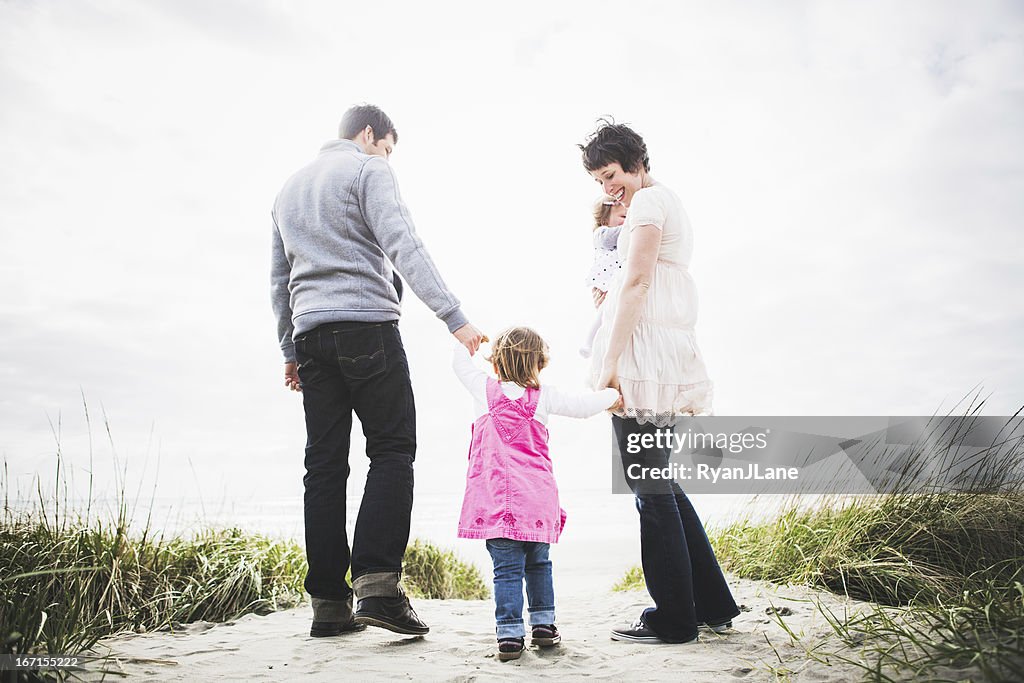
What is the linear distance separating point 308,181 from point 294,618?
2.01 metres

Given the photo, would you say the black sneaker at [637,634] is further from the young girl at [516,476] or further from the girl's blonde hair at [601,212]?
the girl's blonde hair at [601,212]

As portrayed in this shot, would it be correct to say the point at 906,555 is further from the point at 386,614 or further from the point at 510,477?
the point at 386,614

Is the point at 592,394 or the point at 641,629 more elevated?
the point at 592,394

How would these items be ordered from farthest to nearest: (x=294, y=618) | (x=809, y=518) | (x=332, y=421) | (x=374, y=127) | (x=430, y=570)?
1. (x=430, y=570)
2. (x=809, y=518)
3. (x=294, y=618)
4. (x=374, y=127)
5. (x=332, y=421)

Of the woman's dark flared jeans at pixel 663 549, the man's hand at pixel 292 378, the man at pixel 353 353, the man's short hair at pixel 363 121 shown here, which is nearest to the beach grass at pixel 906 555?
the woman's dark flared jeans at pixel 663 549

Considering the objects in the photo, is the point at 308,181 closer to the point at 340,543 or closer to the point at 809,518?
the point at 340,543

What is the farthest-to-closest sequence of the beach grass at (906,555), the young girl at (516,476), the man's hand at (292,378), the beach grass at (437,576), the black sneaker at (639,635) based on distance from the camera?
the beach grass at (437,576), the man's hand at (292,378), the black sneaker at (639,635), the young girl at (516,476), the beach grass at (906,555)

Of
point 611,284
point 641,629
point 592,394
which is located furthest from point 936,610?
point 611,284

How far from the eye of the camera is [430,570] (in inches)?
210

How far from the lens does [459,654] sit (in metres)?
2.59

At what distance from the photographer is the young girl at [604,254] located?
311cm

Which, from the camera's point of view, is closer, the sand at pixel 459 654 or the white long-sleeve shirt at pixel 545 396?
the sand at pixel 459 654

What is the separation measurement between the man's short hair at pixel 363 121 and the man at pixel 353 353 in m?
0.23

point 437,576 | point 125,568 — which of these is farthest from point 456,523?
point 125,568
